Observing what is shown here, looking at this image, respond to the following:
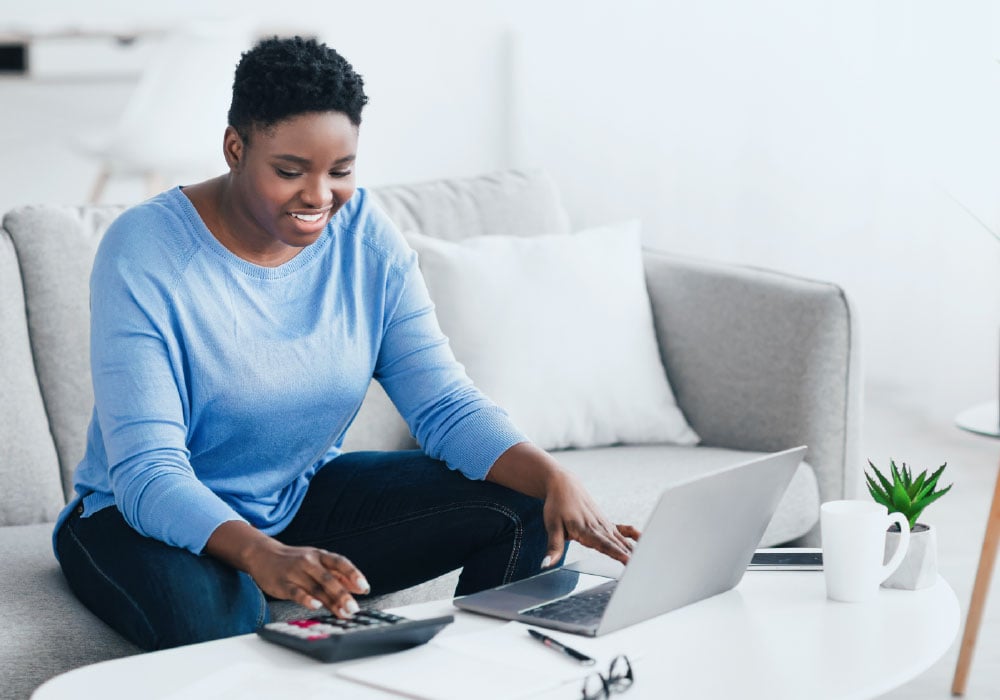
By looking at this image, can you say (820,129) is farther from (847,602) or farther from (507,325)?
(847,602)

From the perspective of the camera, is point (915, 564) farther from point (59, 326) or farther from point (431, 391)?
point (59, 326)

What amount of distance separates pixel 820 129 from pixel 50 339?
89.9 inches

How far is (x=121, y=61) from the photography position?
422cm

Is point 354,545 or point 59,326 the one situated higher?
point 59,326

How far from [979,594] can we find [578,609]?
0.99 m

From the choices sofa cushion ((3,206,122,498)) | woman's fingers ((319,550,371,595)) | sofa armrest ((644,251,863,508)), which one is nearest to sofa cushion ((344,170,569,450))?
sofa armrest ((644,251,863,508))

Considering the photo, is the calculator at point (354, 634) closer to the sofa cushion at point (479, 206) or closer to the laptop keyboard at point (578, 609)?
the laptop keyboard at point (578, 609)

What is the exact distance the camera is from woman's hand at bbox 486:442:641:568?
4.63 feet

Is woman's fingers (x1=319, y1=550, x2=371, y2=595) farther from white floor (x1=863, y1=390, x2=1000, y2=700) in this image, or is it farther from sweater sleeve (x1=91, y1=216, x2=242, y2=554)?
white floor (x1=863, y1=390, x2=1000, y2=700)

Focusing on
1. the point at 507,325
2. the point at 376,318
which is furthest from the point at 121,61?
the point at 376,318

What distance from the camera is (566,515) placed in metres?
1.43

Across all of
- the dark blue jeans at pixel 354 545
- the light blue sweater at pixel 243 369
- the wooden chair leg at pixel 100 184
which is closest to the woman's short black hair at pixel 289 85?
the light blue sweater at pixel 243 369

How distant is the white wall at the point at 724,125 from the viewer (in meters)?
3.44

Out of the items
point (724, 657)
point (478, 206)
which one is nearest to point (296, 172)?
point (724, 657)
